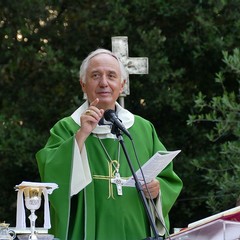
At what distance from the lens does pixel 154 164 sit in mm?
5355

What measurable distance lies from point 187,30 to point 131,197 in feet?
16.3

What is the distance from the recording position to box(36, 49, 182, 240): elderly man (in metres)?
5.59

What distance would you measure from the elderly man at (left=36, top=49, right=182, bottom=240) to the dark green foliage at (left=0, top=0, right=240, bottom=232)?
423 centimetres

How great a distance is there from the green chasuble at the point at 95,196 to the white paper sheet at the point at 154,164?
0.32 meters

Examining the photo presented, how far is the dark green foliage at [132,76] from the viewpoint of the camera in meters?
10.4

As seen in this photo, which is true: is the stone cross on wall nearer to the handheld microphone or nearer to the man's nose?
the man's nose

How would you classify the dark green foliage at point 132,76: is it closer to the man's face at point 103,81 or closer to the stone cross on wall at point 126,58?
the stone cross on wall at point 126,58

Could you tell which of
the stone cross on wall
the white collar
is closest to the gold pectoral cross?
the white collar

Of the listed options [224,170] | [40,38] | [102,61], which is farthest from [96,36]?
[102,61]

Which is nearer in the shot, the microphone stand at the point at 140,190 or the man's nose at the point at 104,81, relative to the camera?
the microphone stand at the point at 140,190

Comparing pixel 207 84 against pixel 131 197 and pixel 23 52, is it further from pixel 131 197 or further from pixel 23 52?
pixel 131 197

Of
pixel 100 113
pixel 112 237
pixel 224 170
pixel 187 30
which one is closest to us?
Result: pixel 100 113

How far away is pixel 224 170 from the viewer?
32.1 ft

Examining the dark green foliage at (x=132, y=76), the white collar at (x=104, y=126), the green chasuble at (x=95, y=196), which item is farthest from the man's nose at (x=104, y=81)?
the dark green foliage at (x=132, y=76)
